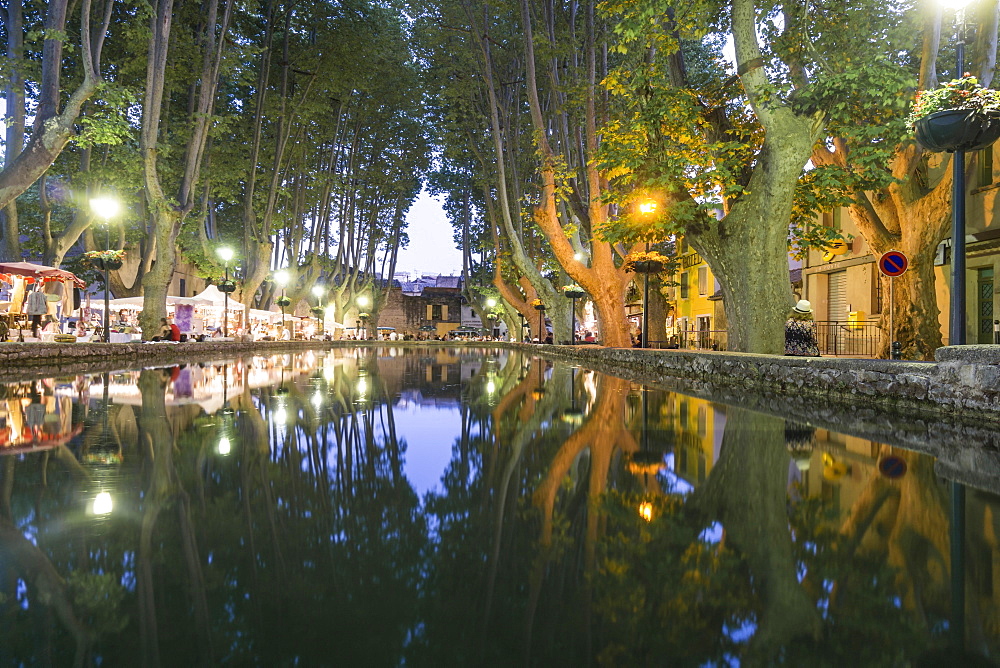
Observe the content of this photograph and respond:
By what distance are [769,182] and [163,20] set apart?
50.9ft

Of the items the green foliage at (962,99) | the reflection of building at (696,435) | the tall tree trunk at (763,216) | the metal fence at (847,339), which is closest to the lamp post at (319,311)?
the metal fence at (847,339)

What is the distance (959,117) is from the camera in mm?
7340

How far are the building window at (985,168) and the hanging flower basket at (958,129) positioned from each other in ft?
38.6

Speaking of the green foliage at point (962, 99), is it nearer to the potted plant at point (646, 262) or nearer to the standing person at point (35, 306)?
the potted plant at point (646, 262)

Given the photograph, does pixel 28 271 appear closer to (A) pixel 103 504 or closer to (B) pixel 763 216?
(A) pixel 103 504

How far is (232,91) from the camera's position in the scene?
28672 millimetres

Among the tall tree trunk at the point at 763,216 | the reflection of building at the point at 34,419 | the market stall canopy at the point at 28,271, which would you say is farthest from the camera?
the market stall canopy at the point at 28,271

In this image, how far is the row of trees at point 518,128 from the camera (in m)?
11.6

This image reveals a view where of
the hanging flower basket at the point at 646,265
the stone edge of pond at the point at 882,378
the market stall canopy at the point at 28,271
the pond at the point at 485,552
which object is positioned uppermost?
the hanging flower basket at the point at 646,265

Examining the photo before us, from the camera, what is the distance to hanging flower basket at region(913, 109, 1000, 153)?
7.30 m

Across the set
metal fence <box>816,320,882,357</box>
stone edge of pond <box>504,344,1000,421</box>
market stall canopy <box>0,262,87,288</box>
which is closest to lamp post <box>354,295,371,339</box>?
market stall canopy <box>0,262,87,288</box>

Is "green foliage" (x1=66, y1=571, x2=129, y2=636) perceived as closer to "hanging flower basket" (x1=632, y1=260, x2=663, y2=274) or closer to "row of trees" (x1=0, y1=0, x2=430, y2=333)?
"row of trees" (x1=0, y1=0, x2=430, y2=333)

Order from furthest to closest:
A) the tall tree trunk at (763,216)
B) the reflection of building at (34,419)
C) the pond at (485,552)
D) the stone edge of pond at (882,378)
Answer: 1. the tall tree trunk at (763,216)
2. the stone edge of pond at (882,378)
3. the reflection of building at (34,419)
4. the pond at (485,552)

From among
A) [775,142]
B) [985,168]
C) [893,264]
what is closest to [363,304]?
[985,168]
